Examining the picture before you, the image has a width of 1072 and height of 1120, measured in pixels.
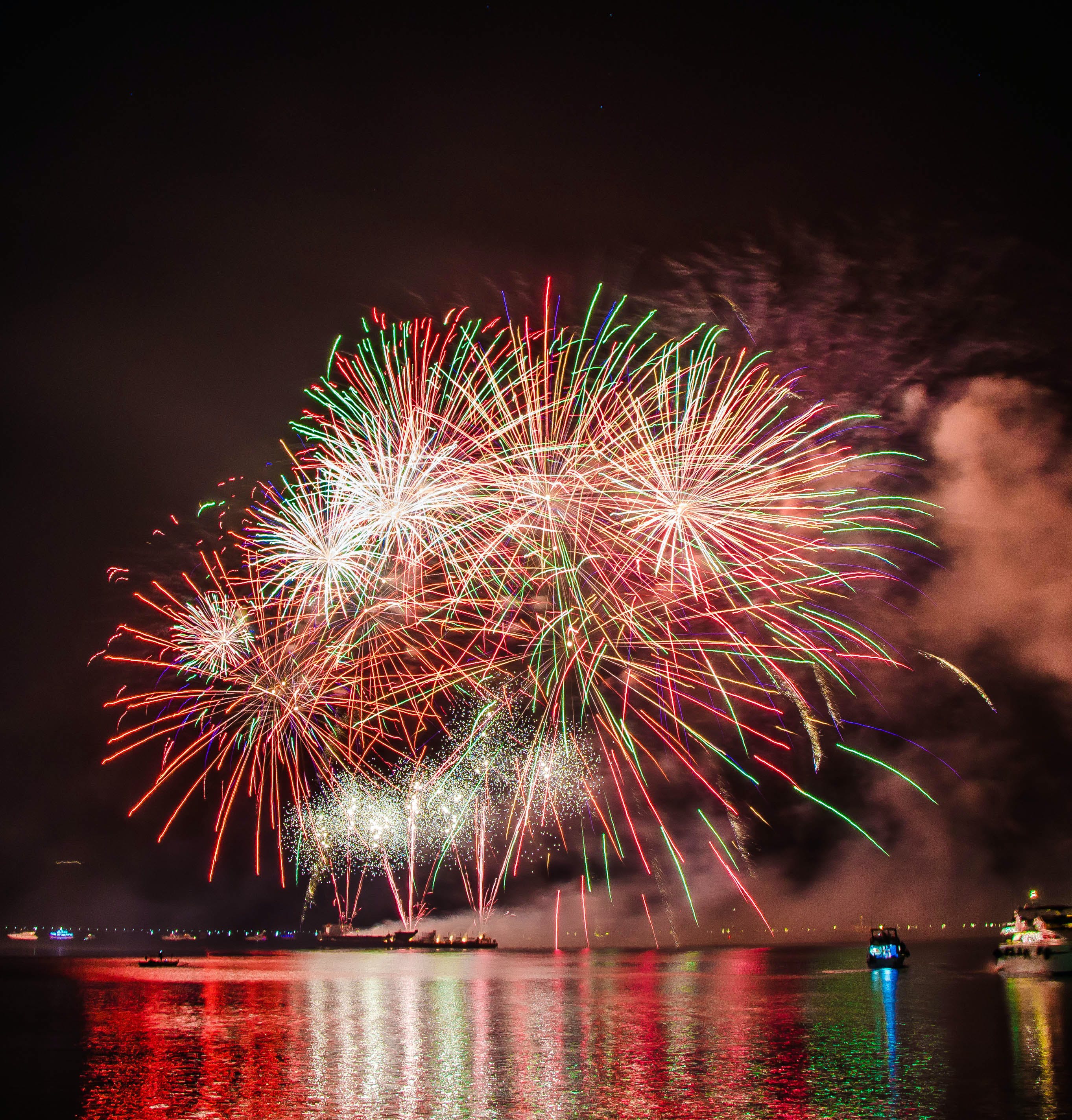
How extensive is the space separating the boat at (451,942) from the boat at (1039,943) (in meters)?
107

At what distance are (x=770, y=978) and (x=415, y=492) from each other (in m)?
67.3

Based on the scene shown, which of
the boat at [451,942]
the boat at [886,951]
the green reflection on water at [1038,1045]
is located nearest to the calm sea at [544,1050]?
the green reflection on water at [1038,1045]

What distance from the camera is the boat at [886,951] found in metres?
91.5

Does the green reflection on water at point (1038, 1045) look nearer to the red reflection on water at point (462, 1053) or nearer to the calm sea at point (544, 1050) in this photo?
the calm sea at point (544, 1050)

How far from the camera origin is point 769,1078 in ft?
84.3

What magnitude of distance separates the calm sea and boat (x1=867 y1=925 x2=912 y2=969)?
2399cm

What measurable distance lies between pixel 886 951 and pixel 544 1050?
236ft

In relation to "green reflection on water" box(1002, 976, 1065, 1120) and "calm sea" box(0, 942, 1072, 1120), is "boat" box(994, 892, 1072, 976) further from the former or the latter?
"green reflection on water" box(1002, 976, 1065, 1120)

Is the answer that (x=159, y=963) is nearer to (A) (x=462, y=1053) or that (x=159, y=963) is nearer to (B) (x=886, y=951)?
(B) (x=886, y=951)

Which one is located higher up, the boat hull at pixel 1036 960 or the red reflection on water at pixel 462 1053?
the red reflection on water at pixel 462 1053

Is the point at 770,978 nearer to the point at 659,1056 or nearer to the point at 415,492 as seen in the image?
the point at 659,1056

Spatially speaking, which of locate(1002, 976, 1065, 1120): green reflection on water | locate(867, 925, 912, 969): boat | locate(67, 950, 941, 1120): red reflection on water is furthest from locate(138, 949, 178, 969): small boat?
locate(1002, 976, 1065, 1120): green reflection on water

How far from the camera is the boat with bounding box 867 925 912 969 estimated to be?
91.5 m

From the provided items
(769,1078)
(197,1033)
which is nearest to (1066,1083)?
(769,1078)
